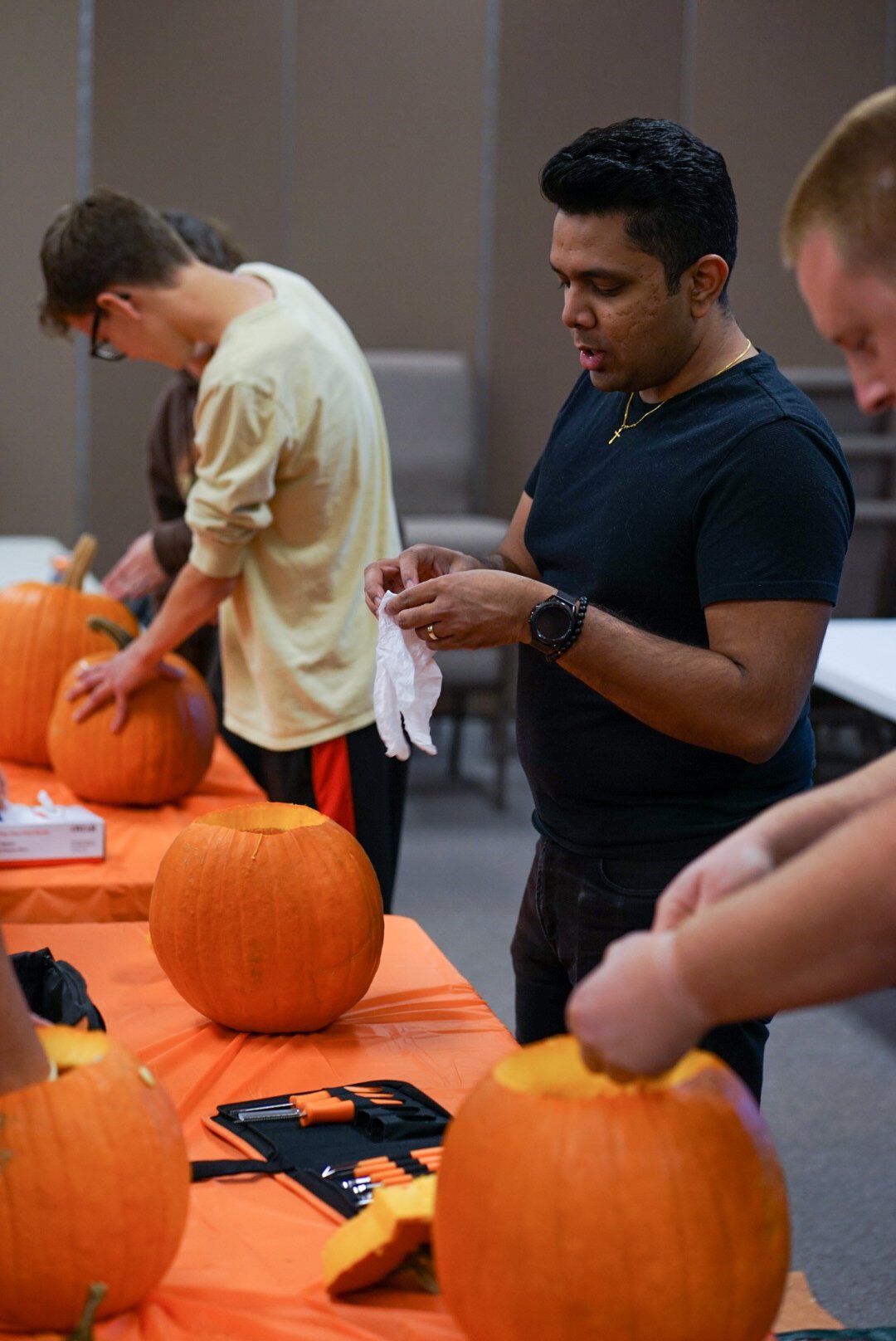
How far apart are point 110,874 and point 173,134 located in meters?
4.36

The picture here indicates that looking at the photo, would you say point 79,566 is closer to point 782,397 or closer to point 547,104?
point 782,397

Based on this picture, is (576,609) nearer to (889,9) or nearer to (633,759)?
(633,759)

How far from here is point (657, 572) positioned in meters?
1.61

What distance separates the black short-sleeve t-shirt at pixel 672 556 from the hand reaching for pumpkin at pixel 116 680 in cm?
79

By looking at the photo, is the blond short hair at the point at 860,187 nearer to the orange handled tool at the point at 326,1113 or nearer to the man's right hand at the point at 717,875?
the man's right hand at the point at 717,875

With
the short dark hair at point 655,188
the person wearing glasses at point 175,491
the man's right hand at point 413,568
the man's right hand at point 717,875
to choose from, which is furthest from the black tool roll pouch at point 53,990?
the person wearing glasses at point 175,491

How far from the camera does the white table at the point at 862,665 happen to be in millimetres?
3045

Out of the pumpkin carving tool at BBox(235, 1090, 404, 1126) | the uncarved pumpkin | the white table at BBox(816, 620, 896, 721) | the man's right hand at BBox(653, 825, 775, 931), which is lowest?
Answer: the white table at BBox(816, 620, 896, 721)

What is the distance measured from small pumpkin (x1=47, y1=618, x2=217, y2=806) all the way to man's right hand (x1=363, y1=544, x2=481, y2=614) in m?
0.72

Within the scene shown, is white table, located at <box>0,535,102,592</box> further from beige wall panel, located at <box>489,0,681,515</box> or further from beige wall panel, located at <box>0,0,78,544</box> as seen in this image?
beige wall panel, located at <box>489,0,681,515</box>

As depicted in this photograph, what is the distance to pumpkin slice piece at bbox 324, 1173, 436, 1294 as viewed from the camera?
1008mm

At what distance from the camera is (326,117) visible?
583 cm

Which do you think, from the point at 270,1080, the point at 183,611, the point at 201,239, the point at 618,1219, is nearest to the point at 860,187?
the point at 618,1219

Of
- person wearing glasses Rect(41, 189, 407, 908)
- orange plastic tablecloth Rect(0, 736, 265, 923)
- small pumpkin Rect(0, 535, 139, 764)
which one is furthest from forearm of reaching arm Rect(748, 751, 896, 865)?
small pumpkin Rect(0, 535, 139, 764)
